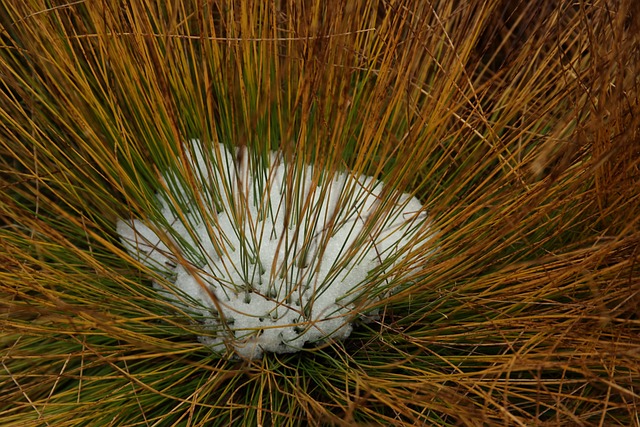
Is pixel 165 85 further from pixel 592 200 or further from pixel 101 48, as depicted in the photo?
pixel 592 200

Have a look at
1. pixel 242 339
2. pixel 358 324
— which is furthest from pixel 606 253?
pixel 242 339

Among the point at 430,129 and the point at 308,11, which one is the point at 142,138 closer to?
the point at 308,11

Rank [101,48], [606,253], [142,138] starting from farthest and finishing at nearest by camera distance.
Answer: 1. [142,138]
2. [101,48]
3. [606,253]

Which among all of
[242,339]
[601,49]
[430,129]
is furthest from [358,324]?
[601,49]

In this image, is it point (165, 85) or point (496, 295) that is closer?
point (165, 85)

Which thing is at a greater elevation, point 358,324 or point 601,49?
point 601,49

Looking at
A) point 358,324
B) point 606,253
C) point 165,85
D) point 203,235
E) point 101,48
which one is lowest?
point 606,253

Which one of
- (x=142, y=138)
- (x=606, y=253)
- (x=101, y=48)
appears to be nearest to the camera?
(x=606, y=253)
